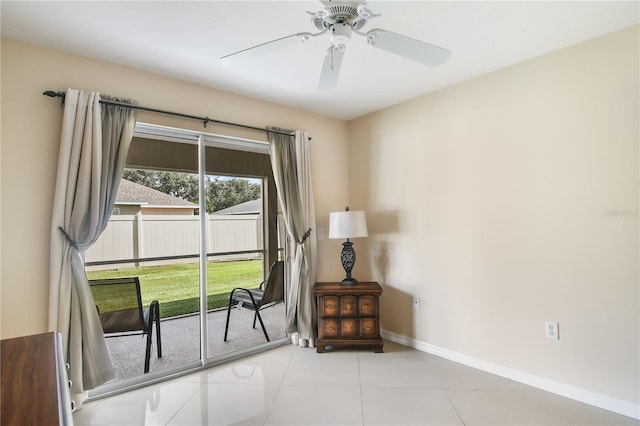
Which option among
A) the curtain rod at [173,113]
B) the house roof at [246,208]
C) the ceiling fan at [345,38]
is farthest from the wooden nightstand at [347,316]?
the ceiling fan at [345,38]

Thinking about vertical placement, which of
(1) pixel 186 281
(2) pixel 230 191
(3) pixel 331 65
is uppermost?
(3) pixel 331 65

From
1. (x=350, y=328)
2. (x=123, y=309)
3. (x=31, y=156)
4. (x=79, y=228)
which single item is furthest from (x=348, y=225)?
(x=31, y=156)

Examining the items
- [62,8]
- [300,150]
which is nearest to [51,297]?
[62,8]

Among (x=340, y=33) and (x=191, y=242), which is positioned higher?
(x=340, y=33)

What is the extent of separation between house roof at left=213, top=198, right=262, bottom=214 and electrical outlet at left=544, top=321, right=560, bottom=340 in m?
2.64

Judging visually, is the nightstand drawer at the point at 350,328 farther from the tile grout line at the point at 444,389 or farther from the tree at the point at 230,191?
the tree at the point at 230,191

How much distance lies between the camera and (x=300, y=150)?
339cm

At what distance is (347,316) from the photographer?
3156 mm

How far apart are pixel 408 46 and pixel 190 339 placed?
2.88 metres

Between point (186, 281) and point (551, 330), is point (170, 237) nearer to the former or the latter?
point (186, 281)

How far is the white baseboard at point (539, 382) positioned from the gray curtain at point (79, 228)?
2.71 metres

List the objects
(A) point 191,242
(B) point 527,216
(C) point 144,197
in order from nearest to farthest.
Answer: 1. (B) point 527,216
2. (C) point 144,197
3. (A) point 191,242

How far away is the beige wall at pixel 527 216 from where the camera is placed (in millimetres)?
2055

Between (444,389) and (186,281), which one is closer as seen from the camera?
(444,389)
